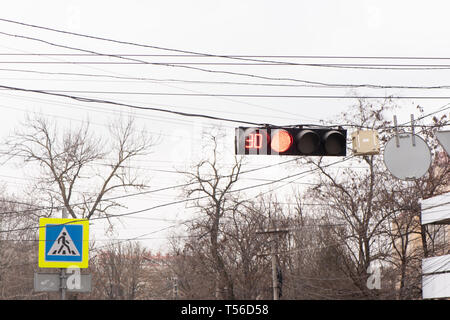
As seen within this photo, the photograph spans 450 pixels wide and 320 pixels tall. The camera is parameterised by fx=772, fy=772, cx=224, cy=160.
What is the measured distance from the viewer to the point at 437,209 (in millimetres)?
33719

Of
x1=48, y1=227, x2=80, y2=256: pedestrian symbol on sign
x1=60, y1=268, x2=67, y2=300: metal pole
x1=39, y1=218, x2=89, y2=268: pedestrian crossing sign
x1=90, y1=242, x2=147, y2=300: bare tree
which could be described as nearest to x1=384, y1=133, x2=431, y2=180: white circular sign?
x1=60, y1=268, x2=67, y2=300: metal pole

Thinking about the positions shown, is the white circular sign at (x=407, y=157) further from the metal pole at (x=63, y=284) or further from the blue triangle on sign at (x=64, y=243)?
the blue triangle on sign at (x=64, y=243)

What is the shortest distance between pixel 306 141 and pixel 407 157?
9.56ft

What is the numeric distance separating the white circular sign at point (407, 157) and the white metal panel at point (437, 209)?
18508 mm

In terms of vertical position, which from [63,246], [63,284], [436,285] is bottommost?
[436,285]

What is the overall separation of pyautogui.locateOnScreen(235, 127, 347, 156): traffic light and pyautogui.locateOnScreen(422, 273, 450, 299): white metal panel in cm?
2100

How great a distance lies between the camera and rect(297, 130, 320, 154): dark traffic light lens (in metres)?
12.9

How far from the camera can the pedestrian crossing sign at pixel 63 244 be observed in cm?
2242

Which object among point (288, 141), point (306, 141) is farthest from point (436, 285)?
point (288, 141)

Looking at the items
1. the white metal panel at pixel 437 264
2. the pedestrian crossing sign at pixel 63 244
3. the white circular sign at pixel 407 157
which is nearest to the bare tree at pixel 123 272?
the white metal panel at pixel 437 264

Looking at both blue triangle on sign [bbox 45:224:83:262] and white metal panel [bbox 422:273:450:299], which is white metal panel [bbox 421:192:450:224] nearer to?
white metal panel [bbox 422:273:450:299]

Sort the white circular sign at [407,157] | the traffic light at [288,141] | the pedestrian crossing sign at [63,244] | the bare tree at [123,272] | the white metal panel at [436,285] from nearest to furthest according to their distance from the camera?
the traffic light at [288,141], the white circular sign at [407,157], the pedestrian crossing sign at [63,244], the white metal panel at [436,285], the bare tree at [123,272]

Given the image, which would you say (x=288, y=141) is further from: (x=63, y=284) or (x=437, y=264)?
(x=437, y=264)
